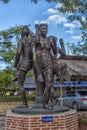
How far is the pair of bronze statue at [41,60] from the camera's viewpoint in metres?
9.73

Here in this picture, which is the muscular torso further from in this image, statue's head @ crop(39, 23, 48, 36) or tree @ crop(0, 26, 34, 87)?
tree @ crop(0, 26, 34, 87)

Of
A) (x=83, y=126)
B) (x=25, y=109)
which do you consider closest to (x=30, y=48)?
(x=25, y=109)

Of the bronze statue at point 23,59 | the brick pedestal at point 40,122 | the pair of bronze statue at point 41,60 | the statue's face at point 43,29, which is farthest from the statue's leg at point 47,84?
the statue's face at point 43,29

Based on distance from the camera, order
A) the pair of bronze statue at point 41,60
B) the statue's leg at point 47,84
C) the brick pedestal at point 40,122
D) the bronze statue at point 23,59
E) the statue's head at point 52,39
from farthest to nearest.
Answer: the bronze statue at point 23,59
the statue's head at point 52,39
the pair of bronze statue at point 41,60
the statue's leg at point 47,84
the brick pedestal at point 40,122

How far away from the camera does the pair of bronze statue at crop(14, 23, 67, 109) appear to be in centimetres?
973

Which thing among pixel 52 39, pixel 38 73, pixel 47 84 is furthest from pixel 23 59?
pixel 47 84

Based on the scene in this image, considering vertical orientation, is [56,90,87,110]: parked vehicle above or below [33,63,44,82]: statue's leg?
below

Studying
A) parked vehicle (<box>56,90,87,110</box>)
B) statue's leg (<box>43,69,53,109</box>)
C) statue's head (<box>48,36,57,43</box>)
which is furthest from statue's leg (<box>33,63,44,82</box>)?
parked vehicle (<box>56,90,87,110</box>)

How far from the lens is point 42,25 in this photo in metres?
10.0

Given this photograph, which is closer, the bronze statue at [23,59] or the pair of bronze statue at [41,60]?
the pair of bronze statue at [41,60]

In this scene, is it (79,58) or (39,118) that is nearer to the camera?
(39,118)

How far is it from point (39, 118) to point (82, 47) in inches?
221

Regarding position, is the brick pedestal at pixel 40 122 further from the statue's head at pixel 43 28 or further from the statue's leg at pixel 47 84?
the statue's head at pixel 43 28

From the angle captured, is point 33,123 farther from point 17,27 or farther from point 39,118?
point 17,27
